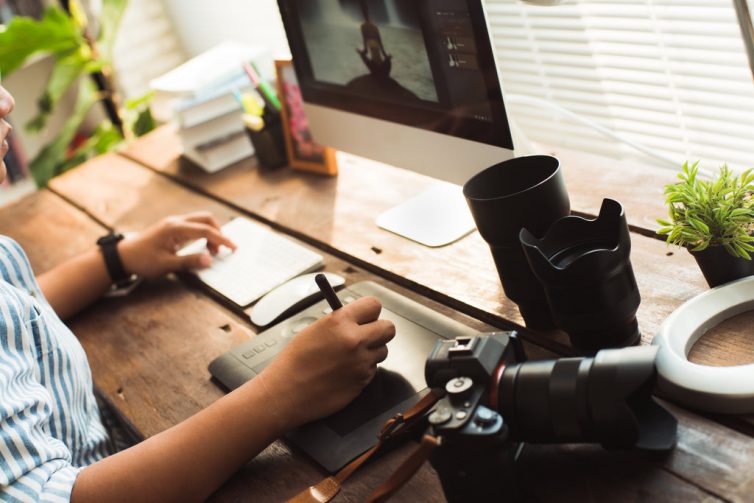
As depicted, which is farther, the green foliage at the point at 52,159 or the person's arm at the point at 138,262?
the green foliage at the point at 52,159

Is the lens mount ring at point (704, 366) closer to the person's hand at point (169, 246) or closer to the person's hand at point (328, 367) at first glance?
the person's hand at point (328, 367)

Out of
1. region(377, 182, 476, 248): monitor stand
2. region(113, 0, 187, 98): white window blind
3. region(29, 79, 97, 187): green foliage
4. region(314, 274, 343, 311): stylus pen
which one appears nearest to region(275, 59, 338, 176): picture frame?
region(377, 182, 476, 248): monitor stand

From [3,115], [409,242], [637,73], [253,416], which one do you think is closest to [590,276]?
[253,416]

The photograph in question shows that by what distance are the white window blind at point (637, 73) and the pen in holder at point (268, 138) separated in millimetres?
542

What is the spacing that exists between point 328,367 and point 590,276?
317mm

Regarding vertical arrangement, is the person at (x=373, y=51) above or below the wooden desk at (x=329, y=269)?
above

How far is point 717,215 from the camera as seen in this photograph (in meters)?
0.87

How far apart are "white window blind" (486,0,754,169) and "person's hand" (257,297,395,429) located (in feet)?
1.97

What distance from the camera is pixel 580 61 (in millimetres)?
1713

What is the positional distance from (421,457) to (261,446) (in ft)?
0.89

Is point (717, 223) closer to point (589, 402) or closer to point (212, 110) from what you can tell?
point (589, 402)

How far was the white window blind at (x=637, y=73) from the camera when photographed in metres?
1.43

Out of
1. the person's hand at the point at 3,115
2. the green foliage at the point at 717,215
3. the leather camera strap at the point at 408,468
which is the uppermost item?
the person's hand at the point at 3,115

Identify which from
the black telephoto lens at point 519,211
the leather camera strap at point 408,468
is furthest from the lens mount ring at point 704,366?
the leather camera strap at point 408,468
